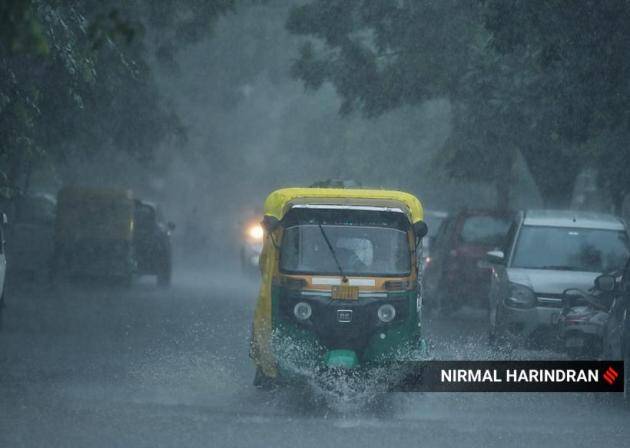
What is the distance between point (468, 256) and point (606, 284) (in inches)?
380

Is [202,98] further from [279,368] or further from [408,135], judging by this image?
[279,368]

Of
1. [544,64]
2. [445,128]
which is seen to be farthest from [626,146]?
[445,128]

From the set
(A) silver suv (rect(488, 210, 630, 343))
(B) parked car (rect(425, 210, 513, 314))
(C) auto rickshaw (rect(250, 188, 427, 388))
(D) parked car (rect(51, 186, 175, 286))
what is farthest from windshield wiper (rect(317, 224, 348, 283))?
(D) parked car (rect(51, 186, 175, 286))

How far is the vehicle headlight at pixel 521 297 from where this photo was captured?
18312 mm

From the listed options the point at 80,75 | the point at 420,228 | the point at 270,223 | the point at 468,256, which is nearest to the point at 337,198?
the point at 270,223

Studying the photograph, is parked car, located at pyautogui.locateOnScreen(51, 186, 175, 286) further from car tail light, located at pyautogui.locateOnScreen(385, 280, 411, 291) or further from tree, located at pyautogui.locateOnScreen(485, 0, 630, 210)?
car tail light, located at pyautogui.locateOnScreen(385, 280, 411, 291)

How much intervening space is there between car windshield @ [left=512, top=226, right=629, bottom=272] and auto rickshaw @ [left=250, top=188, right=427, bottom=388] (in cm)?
549

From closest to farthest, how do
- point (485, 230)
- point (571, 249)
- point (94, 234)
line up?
point (571, 249) → point (485, 230) → point (94, 234)

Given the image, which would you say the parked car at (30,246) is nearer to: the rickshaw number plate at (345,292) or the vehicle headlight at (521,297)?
the vehicle headlight at (521,297)

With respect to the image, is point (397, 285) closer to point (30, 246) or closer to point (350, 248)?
point (350, 248)

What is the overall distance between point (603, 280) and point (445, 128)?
3288 centimetres

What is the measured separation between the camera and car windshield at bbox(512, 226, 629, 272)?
63.5 ft

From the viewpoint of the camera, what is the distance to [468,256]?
81.4 ft

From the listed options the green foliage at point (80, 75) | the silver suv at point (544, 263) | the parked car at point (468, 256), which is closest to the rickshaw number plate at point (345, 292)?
the green foliage at point (80, 75)
